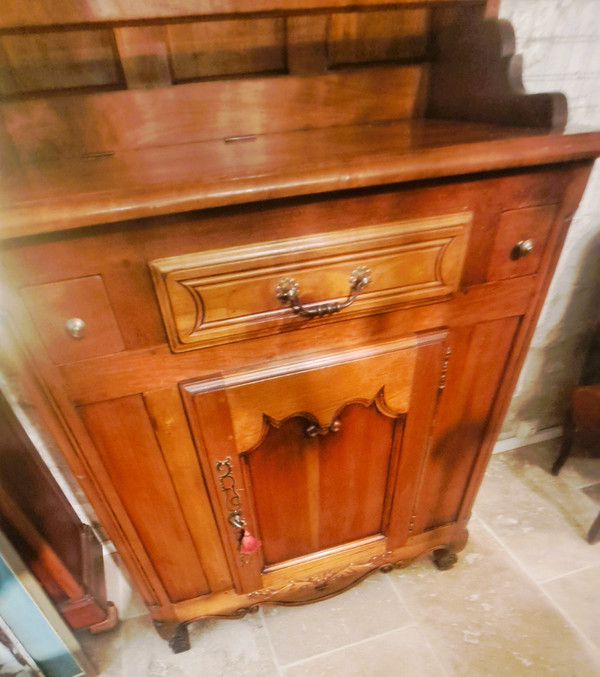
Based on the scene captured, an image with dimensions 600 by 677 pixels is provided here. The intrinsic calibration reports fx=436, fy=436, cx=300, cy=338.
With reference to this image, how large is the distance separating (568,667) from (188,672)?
0.80m

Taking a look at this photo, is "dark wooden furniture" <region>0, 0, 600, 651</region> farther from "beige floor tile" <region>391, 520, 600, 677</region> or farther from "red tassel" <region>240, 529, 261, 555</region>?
"beige floor tile" <region>391, 520, 600, 677</region>

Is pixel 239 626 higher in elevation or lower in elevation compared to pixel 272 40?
lower

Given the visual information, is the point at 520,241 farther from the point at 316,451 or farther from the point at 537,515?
the point at 537,515

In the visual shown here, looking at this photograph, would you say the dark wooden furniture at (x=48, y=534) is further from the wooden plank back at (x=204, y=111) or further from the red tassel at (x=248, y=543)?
the wooden plank back at (x=204, y=111)

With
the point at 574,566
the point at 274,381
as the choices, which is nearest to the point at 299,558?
the point at 274,381

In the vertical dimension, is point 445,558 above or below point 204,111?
below

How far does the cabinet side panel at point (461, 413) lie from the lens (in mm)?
691

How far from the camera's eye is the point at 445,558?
1059 mm

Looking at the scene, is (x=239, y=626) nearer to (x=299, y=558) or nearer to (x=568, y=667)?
(x=299, y=558)

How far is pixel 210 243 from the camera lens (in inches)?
19.3

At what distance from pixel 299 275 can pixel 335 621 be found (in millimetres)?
876

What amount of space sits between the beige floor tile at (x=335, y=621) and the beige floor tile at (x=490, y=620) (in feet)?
0.16

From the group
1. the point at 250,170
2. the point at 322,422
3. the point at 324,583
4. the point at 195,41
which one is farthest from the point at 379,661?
the point at 195,41

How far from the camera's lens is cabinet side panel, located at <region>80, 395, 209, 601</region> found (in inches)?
22.9
